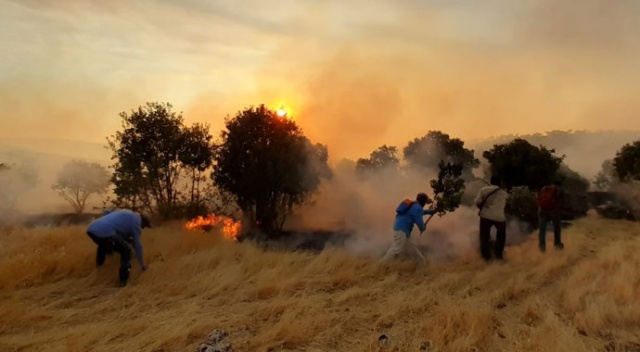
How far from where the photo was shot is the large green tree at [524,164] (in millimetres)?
18641

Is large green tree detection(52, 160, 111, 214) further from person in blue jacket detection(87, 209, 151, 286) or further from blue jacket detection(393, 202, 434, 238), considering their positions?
blue jacket detection(393, 202, 434, 238)

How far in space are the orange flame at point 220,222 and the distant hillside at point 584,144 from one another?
76.7 metres

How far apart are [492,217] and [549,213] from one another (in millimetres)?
2159

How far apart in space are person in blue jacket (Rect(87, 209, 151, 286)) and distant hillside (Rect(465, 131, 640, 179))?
82273 mm

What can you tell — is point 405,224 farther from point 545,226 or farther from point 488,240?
point 545,226

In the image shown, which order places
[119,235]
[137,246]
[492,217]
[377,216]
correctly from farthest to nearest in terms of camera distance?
[377,216] < [492,217] < [137,246] < [119,235]

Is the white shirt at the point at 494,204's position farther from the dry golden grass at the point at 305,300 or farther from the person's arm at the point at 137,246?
the person's arm at the point at 137,246

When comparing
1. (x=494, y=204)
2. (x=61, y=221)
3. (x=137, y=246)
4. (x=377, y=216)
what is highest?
(x=494, y=204)

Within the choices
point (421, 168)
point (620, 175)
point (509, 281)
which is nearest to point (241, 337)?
point (509, 281)

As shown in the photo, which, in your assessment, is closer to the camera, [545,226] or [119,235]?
[119,235]

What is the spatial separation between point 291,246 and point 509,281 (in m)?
6.38

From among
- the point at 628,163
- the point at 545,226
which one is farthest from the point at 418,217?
the point at 628,163

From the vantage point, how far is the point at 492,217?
9945 millimetres

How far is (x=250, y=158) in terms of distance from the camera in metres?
13.8
